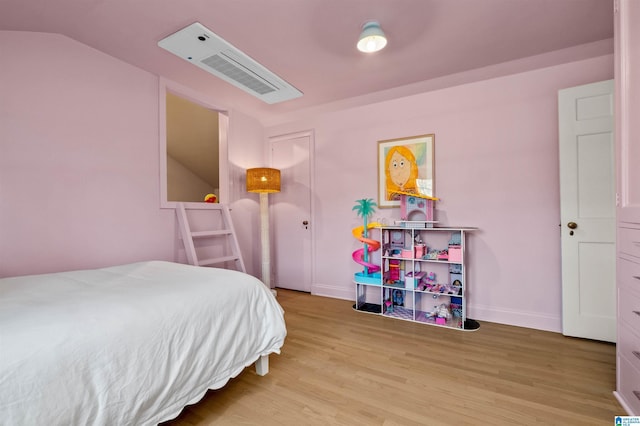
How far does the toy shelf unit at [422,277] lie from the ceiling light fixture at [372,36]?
1473mm

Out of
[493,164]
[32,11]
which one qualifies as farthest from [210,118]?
[493,164]

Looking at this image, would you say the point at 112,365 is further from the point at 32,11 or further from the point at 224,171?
the point at 224,171

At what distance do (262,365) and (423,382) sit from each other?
927 mm

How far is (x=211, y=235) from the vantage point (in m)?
2.86

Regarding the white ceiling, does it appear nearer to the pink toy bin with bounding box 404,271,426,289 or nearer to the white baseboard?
the pink toy bin with bounding box 404,271,426,289

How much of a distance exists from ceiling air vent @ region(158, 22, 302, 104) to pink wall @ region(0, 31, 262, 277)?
62 centimetres

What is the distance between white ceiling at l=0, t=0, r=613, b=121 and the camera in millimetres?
1686

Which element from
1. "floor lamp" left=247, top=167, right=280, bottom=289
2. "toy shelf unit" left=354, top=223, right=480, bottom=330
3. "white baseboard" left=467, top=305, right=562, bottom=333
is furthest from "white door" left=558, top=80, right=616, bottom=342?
"floor lamp" left=247, top=167, right=280, bottom=289

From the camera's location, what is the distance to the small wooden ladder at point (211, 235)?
2.51 m

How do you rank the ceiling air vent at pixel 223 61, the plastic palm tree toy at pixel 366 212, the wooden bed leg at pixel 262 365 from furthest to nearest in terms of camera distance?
the plastic palm tree toy at pixel 366 212
the ceiling air vent at pixel 223 61
the wooden bed leg at pixel 262 365

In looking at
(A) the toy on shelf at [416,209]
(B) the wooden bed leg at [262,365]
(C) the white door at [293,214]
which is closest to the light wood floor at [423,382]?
(B) the wooden bed leg at [262,365]

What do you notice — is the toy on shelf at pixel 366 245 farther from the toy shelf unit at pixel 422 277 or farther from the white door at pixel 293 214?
the white door at pixel 293 214

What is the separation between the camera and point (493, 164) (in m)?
2.43

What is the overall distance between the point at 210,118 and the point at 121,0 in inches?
A: 89.6
